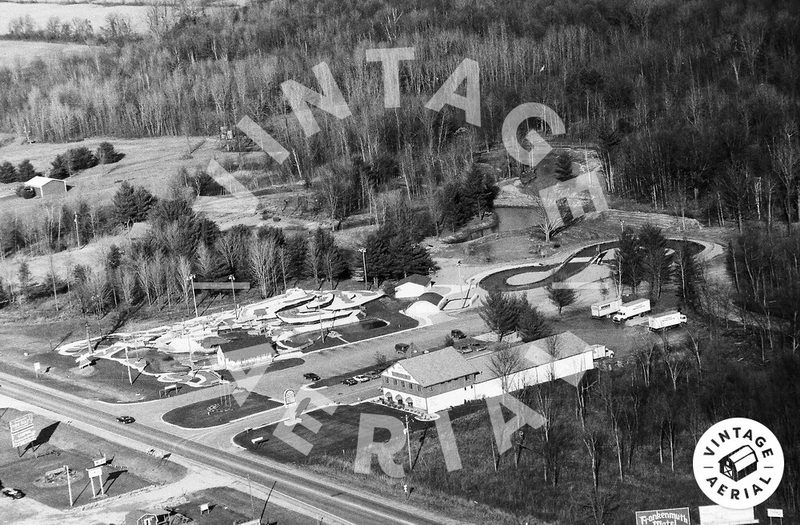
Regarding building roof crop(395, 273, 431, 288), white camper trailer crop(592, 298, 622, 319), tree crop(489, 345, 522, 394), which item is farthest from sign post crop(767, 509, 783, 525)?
building roof crop(395, 273, 431, 288)

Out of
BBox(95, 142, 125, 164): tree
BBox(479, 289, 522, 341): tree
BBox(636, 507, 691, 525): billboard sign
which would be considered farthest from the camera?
BBox(95, 142, 125, 164): tree

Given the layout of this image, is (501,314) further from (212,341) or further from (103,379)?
(103,379)

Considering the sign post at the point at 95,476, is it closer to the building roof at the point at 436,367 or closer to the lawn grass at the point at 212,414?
the lawn grass at the point at 212,414

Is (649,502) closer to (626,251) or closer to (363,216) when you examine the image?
(626,251)

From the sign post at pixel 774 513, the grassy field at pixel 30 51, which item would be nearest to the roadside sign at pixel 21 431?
the sign post at pixel 774 513

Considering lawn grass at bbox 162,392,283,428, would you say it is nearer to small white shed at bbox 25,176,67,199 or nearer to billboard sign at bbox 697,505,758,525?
billboard sign at bbox 697,505,758,525

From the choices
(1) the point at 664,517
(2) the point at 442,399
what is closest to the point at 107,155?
(2) the point at 442,399
